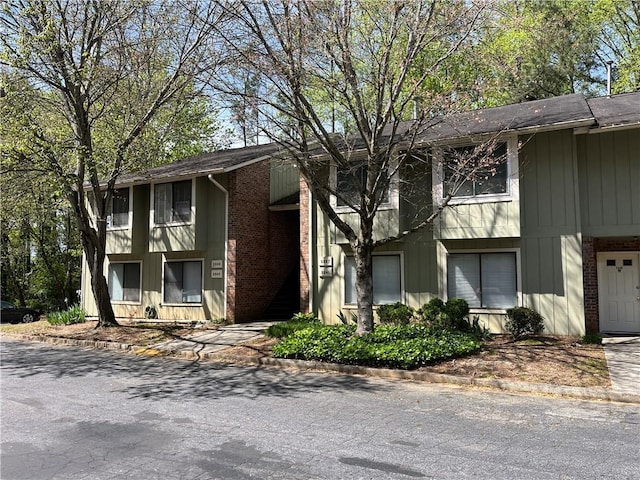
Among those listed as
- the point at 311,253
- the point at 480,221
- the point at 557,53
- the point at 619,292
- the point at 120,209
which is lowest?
the point at 619,292

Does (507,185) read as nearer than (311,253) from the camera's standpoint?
Yes

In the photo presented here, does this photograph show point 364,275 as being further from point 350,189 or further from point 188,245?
point 188,245

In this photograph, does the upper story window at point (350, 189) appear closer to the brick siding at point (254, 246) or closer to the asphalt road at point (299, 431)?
the brick siding at point (254, 246)

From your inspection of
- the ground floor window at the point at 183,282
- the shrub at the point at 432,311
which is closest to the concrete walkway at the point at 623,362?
the shrub at the point at 432,311

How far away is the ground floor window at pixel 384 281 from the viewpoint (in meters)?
14.6

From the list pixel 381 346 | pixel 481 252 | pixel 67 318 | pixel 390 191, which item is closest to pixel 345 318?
pixel 390 191

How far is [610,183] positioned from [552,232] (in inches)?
74.9

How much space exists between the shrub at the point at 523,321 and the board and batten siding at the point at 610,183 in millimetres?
2606

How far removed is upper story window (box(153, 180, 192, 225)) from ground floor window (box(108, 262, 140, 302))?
8.25 ft

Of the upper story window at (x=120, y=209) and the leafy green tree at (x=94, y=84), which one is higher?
the leafy green tree at (x=94, y=84)

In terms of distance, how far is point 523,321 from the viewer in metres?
12.2

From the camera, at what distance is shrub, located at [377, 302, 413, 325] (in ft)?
44.5

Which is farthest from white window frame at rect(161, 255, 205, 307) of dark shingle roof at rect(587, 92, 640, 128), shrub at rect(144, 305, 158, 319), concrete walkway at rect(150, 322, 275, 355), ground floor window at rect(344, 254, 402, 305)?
dark shingle roof at rect(587, 92, 640, 128)

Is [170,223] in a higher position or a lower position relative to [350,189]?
lower
